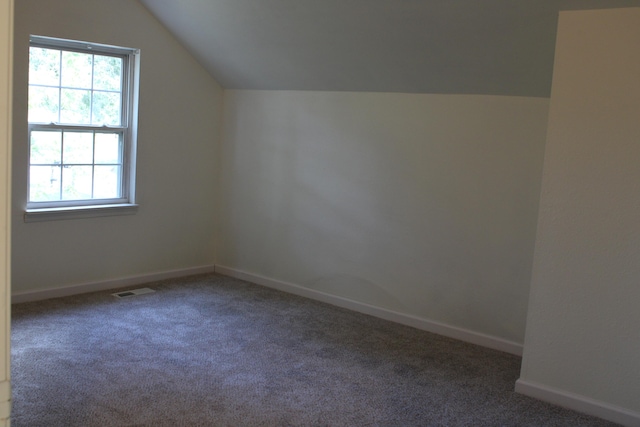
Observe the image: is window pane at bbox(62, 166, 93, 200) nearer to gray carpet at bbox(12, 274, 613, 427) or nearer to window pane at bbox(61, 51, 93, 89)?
window pane at bbox(61, 51, 93, 89)

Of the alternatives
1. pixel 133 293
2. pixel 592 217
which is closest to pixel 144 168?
pixel 133 293

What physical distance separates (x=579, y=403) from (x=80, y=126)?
12.5 feet

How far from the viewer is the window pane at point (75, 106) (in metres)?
4.66

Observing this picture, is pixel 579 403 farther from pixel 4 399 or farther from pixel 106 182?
pixel 106 182

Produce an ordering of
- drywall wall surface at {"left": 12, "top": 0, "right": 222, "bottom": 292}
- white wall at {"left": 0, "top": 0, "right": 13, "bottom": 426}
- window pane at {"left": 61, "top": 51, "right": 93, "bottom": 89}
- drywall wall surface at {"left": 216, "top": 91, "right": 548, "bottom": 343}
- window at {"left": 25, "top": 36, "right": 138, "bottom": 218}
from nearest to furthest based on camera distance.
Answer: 1. white wall at {"left": 0, "top": 0, "right": 13, "bottom": 426}
2. drywall wall surface at {"left": 216, "top": 91, "right": 548, "bottom": 343}
3. drywall wall surface at {"left": 12, "top": 0, "right": 222, "bottom": 292}
4. window at {"left": 25, "top": 36, "right": 138, "bottom": 218}
5. window pane at {"left": 61, "top": 51, "right": 93, "bottom": 89}

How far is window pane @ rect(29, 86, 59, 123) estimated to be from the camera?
177 inches

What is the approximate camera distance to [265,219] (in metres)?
5.39

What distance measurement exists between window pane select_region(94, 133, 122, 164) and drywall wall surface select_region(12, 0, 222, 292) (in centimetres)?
17

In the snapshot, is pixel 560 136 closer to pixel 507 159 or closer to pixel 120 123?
pixel 507 159

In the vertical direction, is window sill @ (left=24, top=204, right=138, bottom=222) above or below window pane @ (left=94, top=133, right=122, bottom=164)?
below

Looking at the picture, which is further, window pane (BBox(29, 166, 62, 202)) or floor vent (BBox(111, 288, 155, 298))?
floor vent (BBox(111, 288, 155, 298))

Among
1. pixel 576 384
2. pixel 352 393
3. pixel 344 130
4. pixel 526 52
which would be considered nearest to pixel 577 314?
pixel 576 384

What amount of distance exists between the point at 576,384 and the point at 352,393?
115 centimetres

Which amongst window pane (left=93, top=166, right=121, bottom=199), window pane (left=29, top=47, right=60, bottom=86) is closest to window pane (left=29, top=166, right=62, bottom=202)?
window pane (left=93, top=166, right=121, bottom=199)
